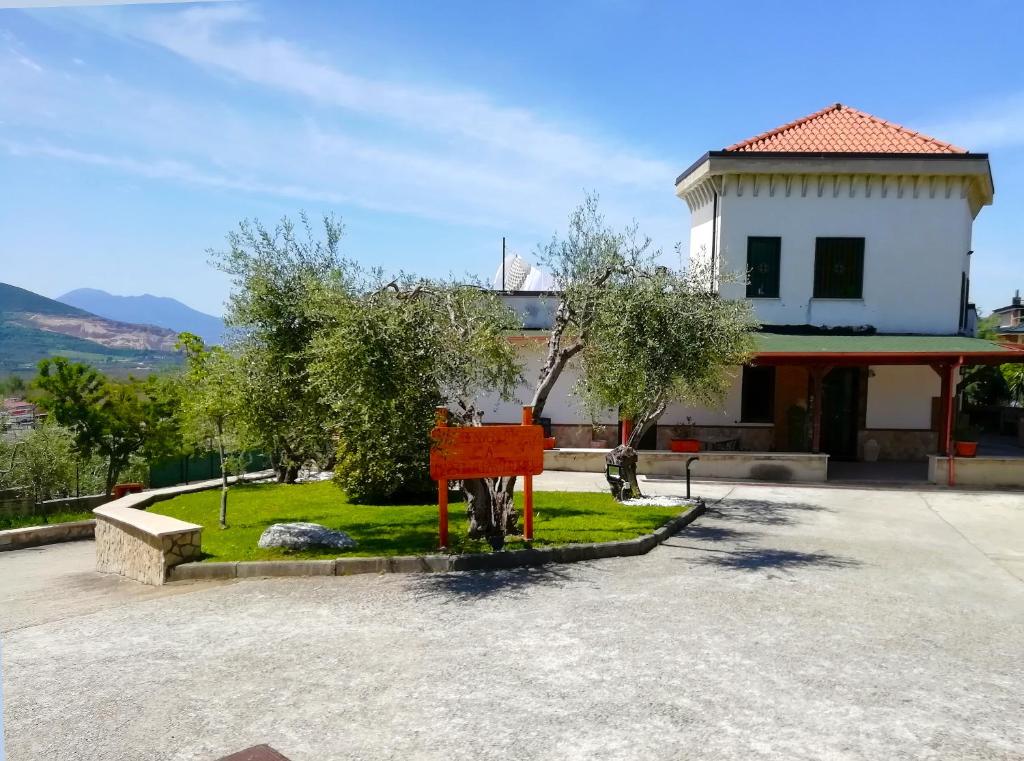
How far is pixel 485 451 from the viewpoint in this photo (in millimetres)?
9773

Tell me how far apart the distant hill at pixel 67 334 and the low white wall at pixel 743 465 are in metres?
107

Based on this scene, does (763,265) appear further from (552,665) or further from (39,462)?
(39,462)

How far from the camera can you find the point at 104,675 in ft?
19.9

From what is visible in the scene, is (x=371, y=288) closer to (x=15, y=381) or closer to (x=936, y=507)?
(x=936, y=507)

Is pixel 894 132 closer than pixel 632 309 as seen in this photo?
No

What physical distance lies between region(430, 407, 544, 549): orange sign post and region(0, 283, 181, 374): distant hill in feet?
363

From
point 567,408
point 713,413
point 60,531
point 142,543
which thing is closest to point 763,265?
point 713,413

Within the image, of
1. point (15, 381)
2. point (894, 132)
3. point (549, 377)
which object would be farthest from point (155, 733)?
point (15, 381)

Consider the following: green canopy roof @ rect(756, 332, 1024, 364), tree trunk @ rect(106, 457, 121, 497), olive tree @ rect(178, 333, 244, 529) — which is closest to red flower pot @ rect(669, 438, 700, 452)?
green canopy roof @ rect(756, 332, 1024, 364)

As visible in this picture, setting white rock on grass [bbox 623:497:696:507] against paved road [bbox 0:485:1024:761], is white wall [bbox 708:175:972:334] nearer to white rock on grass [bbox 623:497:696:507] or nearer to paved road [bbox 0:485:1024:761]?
white rock on grass [bbox 623:497:696:507]

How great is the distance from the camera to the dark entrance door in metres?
19.6

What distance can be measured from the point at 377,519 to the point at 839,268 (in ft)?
46.7

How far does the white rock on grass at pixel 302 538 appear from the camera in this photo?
9883mm

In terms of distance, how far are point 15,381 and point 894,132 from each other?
76.4 metres
